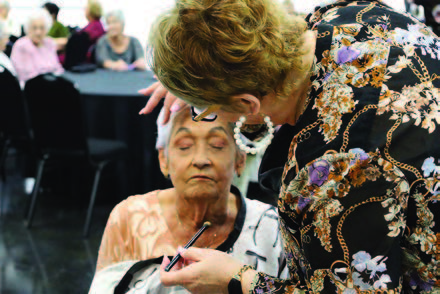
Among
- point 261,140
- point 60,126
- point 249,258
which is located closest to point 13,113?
point 60,126

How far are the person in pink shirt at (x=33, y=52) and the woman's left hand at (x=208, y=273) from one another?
4.88 meters

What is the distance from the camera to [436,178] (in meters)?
1.04

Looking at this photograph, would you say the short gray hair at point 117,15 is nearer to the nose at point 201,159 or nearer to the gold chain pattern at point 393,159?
the nose at point 201,159

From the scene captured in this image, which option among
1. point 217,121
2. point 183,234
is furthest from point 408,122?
point 183,234

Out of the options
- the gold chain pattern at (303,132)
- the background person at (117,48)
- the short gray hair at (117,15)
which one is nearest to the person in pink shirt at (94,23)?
the background person at (117,48)

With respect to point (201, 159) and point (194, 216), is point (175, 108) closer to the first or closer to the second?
point (201, 159)

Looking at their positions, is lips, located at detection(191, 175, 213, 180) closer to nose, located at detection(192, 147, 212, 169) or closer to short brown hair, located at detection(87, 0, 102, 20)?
nose, located at detection(192, 147, 212, 169)

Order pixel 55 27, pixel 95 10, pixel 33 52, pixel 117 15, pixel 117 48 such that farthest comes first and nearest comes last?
pixel 55 27 → pixel 95 10 → pixel 117 48 → pixel 117 15 → pixel 33 52

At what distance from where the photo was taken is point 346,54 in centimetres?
109

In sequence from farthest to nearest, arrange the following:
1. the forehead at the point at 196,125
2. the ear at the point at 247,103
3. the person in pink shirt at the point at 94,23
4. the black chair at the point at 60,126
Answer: the person in pink shirt at the point at 94,23 → the black chair at the point at 60,126 → the forehead at the point at 196,125 → the ear at the point at 247,103

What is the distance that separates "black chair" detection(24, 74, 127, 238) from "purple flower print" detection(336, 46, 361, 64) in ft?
9.83

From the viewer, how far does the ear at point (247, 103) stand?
111 centimetres

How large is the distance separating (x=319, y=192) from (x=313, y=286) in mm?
169

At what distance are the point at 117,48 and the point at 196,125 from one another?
15.0ft
